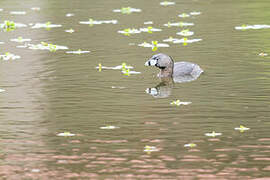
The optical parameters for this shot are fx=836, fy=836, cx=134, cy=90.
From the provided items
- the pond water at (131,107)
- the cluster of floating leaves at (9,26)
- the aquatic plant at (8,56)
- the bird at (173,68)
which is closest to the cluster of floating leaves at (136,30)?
the pond water at (131,107)

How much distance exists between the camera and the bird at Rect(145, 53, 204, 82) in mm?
18469

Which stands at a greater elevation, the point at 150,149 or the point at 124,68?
the point at 124,68

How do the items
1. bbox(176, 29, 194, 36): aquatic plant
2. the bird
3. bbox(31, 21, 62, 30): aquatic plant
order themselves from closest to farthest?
the bird, bbox(176, 29, 194, 36): aquatic plant, bbox(31, 21, 62, 30): aquatic plant

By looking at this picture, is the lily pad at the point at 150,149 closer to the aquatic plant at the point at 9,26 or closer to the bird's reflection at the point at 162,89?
the bird's reflection at the point at 162,89

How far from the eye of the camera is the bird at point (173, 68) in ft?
60.6

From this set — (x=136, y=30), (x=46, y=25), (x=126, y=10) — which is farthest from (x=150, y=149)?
(x=126, y=10)

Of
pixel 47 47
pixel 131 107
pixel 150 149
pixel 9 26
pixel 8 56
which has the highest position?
pixel 9 26

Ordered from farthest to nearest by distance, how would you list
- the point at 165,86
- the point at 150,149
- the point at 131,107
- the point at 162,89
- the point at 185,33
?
1. the point at 185,33
2. the point at 165,86
3. the point at 162,89
4. the point at 131,107
5. the point at 150,149

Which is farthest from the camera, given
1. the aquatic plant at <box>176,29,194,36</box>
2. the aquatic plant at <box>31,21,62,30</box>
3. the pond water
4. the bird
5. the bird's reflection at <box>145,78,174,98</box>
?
the aquatic plant at <box>31,21,62,30</box>

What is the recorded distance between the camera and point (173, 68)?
746 inches

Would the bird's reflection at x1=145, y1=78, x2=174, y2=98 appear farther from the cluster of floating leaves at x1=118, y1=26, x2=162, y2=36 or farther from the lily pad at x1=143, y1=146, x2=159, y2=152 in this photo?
the cluster of floating leaves at x1=118, y1=26, x2=162, y2=36

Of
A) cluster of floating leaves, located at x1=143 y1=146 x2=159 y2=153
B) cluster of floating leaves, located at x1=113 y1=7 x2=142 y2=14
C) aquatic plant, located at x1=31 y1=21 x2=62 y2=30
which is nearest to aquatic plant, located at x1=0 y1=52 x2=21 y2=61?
aquatic plant, located at x1=31 y1=21 x2=62 y2=30

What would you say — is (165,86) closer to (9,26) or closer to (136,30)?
(136,30)

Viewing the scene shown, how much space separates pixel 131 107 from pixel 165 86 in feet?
9.13
